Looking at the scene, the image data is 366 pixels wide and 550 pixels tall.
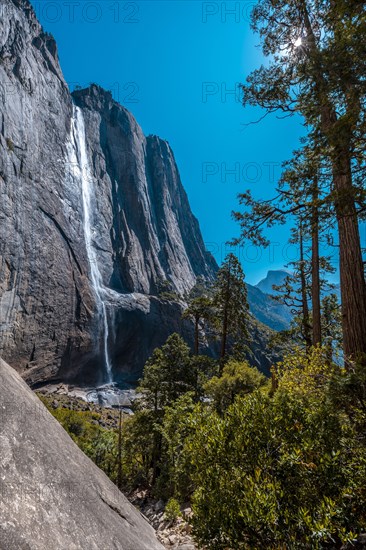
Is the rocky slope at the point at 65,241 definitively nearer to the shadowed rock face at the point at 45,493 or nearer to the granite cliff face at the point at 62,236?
the granite cliff face at the point at 62,236

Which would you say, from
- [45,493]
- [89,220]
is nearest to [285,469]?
[45,493]

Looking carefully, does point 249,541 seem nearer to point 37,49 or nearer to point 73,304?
point 73,304

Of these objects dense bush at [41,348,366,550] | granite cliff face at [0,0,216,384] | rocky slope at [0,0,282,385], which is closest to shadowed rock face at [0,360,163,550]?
dense bush at [41,348,366,550]

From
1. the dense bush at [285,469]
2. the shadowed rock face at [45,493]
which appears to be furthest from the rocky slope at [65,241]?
the dense bush at [285,469]

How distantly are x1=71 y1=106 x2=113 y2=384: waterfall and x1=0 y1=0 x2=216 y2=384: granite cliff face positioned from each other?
386 millimetres

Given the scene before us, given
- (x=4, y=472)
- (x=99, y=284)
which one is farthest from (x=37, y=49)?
(x=4, y=472)

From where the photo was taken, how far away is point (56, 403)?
37.0m

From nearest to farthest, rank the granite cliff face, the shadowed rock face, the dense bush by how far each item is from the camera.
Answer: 1. the shadowed rock face
2. the dense bush
3. the granite cliff face

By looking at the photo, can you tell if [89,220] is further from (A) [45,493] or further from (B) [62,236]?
(A) [45,493]

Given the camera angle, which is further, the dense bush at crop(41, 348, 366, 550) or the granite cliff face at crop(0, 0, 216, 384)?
the granite cliff face at crop(0, 0, 216, 384)

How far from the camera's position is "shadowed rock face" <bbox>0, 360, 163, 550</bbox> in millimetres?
1998

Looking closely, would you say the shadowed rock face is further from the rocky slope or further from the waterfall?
the waterfall

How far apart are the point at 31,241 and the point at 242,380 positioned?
137 ft

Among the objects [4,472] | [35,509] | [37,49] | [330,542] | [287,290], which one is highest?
[37,49]
